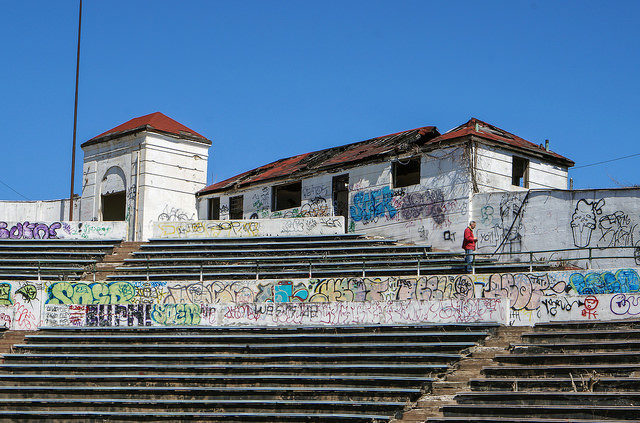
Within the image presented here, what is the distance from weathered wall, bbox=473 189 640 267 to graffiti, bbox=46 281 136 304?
9809mm

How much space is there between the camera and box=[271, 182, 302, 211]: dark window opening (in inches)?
1217

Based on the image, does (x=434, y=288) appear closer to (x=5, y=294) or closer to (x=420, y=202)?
(x=420, y=202)

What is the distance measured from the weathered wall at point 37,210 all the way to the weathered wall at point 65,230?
15.6 feet

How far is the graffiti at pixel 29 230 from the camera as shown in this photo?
2841 cm

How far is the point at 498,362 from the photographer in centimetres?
1661

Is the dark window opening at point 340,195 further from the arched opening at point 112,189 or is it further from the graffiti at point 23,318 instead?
the graffiti at point 23,318

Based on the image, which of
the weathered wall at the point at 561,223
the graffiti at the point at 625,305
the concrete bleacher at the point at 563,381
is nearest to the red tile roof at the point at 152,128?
the weathered wall at the point at 561,223

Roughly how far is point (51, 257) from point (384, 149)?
35.8 ft

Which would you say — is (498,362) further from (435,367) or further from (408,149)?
(408,149)

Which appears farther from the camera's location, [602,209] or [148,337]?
[602,209]

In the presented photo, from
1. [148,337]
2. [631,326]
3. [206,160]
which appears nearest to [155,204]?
[206,160]

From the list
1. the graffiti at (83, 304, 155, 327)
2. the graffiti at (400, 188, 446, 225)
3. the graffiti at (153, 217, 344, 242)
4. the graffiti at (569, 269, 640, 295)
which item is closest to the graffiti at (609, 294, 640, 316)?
the graffiti at (569, 269, 640, 295)

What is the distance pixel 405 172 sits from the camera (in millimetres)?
28297

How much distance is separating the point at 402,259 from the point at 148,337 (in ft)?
23.7
